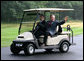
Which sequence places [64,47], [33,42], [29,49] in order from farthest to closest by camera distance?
[64,47] → [33,42] → [29,49]

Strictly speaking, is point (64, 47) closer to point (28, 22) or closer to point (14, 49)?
point (28, 22)

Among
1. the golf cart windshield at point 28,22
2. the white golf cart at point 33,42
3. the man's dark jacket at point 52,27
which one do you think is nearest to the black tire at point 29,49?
the white golf cart at point 33,42

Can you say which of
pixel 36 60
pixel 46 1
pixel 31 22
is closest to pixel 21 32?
pixel 31 22

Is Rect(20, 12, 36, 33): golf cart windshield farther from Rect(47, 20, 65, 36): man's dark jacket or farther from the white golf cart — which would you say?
Rect(47, 20, 65, 36): man's dark jacket

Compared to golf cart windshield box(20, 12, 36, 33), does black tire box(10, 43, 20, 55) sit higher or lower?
lower

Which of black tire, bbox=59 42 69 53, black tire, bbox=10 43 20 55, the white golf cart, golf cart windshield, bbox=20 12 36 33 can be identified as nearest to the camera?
the white golf cart

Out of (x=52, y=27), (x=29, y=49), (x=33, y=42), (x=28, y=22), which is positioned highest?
(x=28, y=22)

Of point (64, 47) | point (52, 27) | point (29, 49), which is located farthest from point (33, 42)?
point (64, 47)

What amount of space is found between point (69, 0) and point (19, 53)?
5277 centimetres

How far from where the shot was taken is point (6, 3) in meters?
57.0

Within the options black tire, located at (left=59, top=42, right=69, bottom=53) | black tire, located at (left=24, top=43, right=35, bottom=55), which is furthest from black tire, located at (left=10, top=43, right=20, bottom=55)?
black tire, located at (left=59, top=42, right=69, bottom=53)

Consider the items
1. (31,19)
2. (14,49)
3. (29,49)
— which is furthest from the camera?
(31,19)

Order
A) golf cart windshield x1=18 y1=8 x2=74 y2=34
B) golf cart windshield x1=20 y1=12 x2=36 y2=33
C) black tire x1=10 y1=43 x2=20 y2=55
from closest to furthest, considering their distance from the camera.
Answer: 1. black tire x1=10 y1=43 x2=20 y2=55
2. golf cart windshield x1=18 y1=8 x2=74 y2=34
3. golf cart windshield x1=20 y1=12 x2=36 y2=33

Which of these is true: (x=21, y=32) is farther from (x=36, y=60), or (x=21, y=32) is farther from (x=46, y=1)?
(x=46, y=1)
